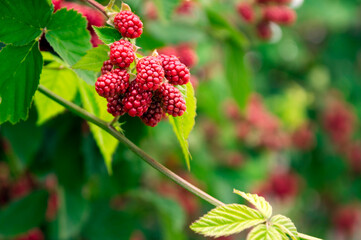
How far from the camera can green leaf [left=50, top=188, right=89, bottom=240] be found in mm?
1566

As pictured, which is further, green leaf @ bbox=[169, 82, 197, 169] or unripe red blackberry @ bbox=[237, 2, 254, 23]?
unripe red blackberry @ bbox=[237, 2, 254, 23]

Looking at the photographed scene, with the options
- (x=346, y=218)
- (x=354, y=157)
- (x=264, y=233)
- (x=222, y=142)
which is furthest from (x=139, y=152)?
(x=346, y=218)

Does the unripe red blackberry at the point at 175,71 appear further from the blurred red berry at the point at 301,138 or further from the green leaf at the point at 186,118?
the blurred red berry at the point at 301,138

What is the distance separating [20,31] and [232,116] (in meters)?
2.11

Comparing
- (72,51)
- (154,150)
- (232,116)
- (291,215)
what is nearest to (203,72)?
(232,116)

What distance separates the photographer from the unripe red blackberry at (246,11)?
1.94 meters

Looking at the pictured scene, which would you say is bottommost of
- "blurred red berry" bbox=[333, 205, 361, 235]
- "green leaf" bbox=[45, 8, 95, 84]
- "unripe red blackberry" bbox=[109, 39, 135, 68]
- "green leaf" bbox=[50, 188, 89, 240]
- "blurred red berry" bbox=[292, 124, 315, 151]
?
"green leaf" bbox=[50, 188, 89, 240]

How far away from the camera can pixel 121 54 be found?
2.45 feet

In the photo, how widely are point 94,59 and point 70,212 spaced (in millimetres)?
895

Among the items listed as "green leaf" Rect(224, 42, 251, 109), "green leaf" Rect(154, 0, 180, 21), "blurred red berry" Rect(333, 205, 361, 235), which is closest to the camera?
"green leaf" Rect(154, 0, 180, 21)

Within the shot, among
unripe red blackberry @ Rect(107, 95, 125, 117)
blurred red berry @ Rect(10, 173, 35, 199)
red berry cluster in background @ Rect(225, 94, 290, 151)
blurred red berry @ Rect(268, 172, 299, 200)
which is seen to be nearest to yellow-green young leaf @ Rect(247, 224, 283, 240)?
unripe red blackberry @ Rect(107, 95, 125, 117)

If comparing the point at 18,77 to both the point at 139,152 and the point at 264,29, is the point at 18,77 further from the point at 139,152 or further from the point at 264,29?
the point at 264,29

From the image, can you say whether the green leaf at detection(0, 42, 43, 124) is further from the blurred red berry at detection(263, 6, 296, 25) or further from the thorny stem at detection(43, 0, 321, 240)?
the blurred red berry at detection(263, 6, 296, 25)

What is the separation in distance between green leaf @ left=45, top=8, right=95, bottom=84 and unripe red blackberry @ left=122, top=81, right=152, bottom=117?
158mm
